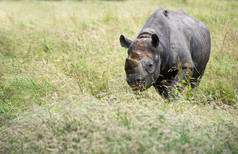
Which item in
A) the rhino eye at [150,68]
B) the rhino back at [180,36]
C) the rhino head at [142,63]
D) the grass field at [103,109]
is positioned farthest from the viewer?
the rhino back at [180,36]

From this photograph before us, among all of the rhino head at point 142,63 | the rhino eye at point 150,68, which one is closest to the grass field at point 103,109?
the rhino head at point 142,63

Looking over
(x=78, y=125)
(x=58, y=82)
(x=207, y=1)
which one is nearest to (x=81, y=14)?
(x=207, y=1)

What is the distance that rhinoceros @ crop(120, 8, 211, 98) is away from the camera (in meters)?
4.17

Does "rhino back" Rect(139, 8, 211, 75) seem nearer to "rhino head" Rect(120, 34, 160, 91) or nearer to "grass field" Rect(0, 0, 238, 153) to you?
"rhino head" Rect(120, 34, 160, 91)

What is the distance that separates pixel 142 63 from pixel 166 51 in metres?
0.65

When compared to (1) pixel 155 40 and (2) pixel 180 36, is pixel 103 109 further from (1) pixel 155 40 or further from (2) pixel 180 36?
(2) pixel 180 36

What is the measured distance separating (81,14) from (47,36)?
2.97 metres

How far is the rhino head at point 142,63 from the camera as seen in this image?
4078 mm

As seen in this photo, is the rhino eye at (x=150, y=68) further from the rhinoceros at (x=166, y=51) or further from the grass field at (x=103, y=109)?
the grass field at (x=103, y=109)

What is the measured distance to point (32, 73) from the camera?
5.50 m

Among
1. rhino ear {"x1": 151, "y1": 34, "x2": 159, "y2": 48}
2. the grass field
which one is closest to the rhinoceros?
rhino ear {"x1": 151, "y1": 34, "x2": 159, "y2": 48}

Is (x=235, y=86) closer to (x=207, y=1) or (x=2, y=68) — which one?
(x=2, y=68)

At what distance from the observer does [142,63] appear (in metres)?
4.14

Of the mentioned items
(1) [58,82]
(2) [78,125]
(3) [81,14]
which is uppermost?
(2) [78,125]
